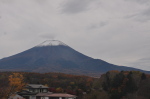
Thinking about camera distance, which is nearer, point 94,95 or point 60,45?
point 94,95

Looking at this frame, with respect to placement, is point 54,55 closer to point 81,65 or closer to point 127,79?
point 81,65

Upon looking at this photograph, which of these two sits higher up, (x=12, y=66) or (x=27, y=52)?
(x=27, y=52)

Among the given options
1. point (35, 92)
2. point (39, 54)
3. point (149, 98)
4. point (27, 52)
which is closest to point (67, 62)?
point (39, 54)

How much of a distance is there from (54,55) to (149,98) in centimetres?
14172

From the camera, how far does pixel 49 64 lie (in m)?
152


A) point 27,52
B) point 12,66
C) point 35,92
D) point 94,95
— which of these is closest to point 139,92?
point 94,95

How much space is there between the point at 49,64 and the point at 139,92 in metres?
120

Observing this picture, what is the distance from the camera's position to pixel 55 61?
158 metres

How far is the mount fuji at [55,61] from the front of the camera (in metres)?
152

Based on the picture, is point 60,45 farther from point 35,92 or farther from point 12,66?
point 35,92

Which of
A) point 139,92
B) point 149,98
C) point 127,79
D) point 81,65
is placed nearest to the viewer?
point 149,98

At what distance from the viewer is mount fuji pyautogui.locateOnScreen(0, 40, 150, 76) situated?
151887 mm

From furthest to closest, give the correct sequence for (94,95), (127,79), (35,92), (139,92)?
(35,92) < (127,79) < (139,92) < (94,95)

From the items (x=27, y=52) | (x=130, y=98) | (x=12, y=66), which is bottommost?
(x=130, y=98)
